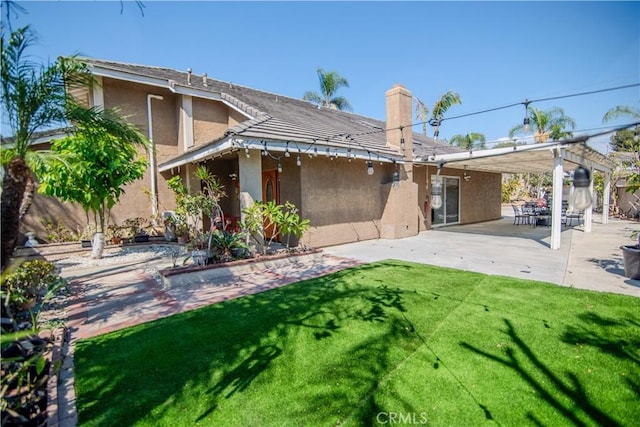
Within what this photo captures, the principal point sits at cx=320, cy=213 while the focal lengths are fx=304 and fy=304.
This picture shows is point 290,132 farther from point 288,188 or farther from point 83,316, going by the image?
point 83,316

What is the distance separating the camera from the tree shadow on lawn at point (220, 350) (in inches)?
126

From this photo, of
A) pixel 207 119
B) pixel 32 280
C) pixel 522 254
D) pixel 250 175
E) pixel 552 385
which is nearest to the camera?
pixel 552 385

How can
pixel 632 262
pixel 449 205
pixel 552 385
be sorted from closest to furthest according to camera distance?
1. pixel 552 385
2. pixel 632 262
3. pixel 449 205

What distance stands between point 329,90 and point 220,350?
29989 mm

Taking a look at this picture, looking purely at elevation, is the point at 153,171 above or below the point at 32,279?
Result: above

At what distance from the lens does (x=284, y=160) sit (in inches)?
487

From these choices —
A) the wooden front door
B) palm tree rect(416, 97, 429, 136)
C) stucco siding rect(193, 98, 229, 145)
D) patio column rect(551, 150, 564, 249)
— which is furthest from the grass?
palm tree rect(416, 97, 429, 136)

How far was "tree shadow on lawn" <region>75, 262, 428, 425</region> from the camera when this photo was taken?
3.21 m

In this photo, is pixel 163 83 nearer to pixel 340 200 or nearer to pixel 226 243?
pixel 226 243

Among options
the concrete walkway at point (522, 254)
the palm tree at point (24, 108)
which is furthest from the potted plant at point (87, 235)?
the concrete walkway at point (522, 254)

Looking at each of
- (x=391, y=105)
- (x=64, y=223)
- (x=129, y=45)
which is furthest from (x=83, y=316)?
(x=391, y=105)

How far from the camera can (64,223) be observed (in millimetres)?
12594

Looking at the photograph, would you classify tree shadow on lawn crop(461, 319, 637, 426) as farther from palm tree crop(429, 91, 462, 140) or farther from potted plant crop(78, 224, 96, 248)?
palm tree crop(429, 91, 462, 140)

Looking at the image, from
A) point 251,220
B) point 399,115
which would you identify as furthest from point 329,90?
point 251,220
